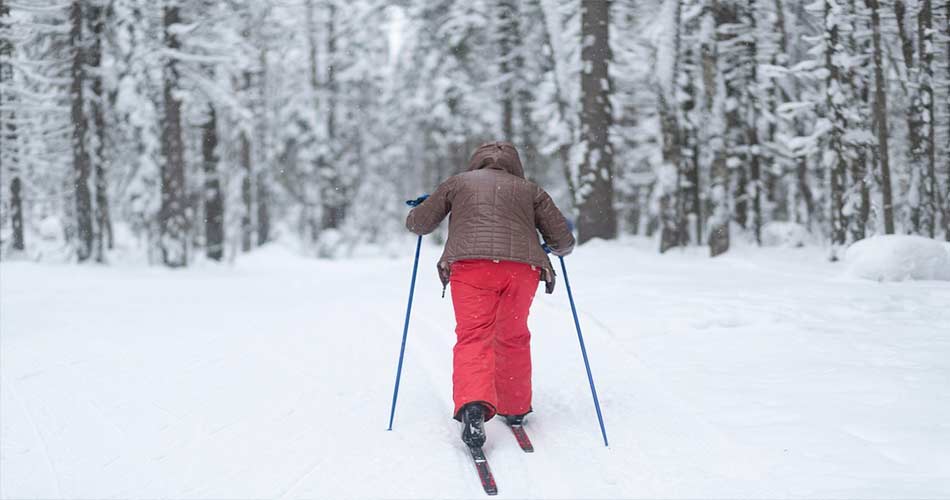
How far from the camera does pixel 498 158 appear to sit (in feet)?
14.0

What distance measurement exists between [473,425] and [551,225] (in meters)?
1.37

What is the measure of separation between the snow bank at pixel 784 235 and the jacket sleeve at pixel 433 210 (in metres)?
15.6

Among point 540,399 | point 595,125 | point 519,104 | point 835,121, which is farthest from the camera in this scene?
point 519,104

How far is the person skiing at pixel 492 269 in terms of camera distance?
12.8ft

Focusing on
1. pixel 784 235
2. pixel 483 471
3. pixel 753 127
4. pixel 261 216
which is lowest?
pixel 483 471

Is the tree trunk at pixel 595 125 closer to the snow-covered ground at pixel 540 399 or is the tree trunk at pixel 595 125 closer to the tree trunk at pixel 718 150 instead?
the tree trunk at pixel 718 150

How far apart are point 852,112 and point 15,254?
71.2 ft

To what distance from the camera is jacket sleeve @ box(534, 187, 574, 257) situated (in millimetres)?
4207

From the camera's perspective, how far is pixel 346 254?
26.6 m

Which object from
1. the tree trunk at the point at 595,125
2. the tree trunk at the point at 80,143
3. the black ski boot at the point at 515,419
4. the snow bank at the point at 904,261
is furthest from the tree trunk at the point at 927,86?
the tree trunk at the point at 80,143

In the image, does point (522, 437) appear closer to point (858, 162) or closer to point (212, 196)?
point (858, 162)

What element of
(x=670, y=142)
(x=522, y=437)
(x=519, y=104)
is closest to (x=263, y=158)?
(x=519, y=104)

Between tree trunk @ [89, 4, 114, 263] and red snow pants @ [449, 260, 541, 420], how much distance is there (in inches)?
631

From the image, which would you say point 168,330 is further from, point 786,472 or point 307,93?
point 307,93
